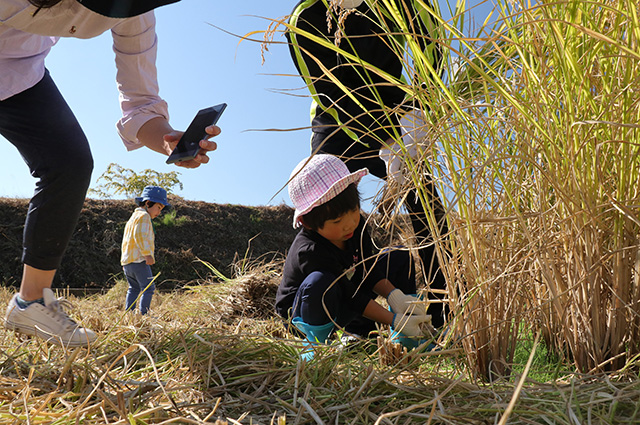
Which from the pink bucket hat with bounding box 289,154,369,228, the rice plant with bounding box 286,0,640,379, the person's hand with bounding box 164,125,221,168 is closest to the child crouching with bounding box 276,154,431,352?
the pink bucket hat with bounding box 289,154,369,228

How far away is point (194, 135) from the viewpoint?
59.2 inches

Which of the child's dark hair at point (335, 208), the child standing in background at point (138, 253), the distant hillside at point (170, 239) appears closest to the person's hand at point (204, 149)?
the child's dark hair at point (335, 208)

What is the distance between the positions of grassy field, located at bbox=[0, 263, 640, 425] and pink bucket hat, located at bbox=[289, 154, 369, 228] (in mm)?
682

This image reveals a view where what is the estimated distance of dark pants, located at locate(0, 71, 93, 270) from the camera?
1450 millimetres

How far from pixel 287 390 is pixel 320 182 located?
38.0 inches

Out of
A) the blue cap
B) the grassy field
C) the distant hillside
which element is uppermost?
the blue cap

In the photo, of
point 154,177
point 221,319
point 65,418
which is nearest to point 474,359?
point 65,418

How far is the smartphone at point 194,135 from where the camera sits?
4.81 ft

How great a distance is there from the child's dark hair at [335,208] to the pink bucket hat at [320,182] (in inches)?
0.9

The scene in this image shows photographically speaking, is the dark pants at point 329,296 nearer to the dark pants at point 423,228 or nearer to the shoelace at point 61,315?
the dark pants at point 423,228

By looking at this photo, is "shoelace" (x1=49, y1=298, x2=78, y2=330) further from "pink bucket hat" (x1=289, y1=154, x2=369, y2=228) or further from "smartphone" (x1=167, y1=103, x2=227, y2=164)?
"pink bucket hat" (x1=289, y1=154, x2=369, y2=228)

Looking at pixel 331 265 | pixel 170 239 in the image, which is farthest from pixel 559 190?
pixel 170 239

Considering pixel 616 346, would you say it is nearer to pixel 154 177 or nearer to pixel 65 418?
pixel 65 418

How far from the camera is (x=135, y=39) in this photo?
1.69 metres
